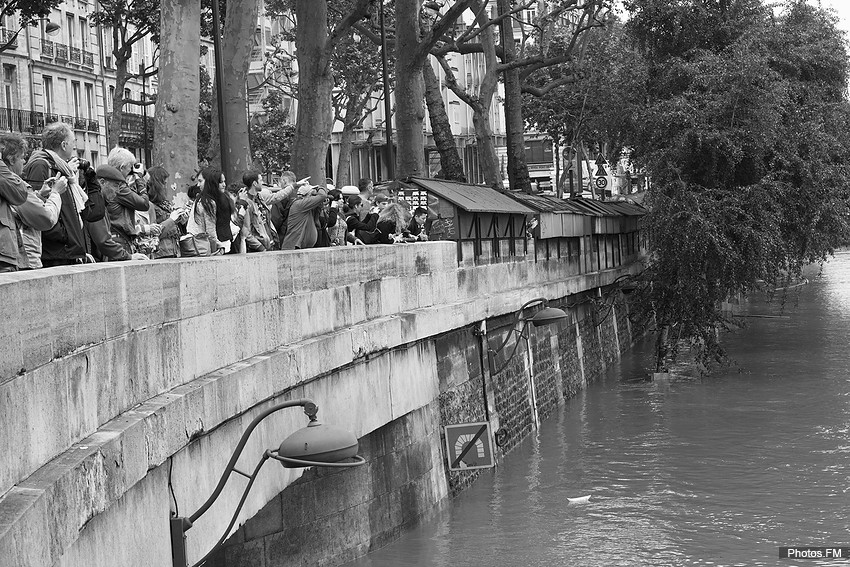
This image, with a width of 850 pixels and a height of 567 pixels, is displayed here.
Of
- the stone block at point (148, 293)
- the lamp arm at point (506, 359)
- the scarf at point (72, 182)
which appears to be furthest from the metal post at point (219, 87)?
the stone block at point (148, 293)

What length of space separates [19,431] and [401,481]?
9842 millimetres

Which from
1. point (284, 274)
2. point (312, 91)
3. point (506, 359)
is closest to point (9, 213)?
point (284, 274)

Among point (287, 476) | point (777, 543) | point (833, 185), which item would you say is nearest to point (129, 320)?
point (287, 476)

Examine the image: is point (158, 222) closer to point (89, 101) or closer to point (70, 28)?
point (70, 28)

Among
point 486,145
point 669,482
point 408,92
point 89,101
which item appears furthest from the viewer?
point 89,101

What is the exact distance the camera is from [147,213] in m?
12.3

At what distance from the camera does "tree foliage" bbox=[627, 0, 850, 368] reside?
1177 inches

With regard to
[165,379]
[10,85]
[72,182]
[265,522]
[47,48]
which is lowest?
[265,522]

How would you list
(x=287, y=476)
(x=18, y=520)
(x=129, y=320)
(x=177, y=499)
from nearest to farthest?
(x=18, y=520), (x=129, y=320), (x=177, y=499), (x=287, y=476)

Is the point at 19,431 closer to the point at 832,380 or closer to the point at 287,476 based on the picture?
the point at 287,476

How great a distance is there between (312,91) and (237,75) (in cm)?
295

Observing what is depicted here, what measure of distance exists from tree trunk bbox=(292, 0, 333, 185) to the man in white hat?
21.9 feet

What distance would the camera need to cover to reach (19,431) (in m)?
5.81

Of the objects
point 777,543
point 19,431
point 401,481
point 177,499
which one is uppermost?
point 19,431
